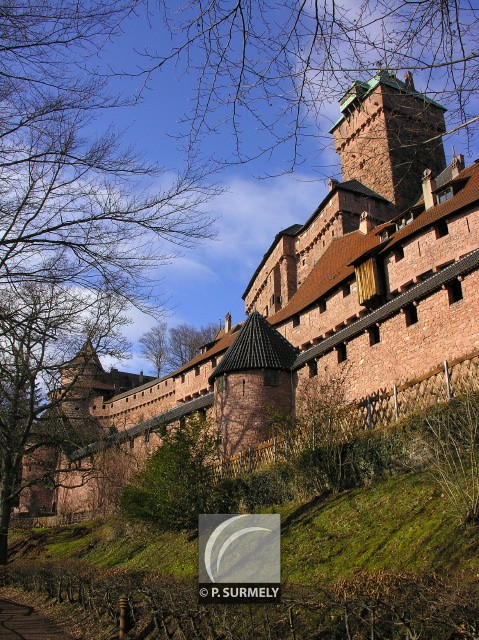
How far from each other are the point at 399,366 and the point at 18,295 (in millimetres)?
13600

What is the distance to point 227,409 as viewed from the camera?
21125 mm

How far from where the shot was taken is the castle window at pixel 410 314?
17609 millimetres

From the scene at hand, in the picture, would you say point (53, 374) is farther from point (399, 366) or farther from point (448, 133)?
point (399, 366)

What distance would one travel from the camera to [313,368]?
21391mm

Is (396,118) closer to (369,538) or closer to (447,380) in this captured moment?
(369,538)

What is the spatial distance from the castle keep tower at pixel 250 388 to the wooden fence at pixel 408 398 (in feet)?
16.8

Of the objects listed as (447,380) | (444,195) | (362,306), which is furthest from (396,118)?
(444,195)

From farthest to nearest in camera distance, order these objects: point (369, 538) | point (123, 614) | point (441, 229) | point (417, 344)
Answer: point (441, 229) < point (417, 344) < point (369, 538) < point (123, 614)

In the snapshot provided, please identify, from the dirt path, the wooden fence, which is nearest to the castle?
the wooden fence

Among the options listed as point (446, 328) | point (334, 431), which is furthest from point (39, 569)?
point (446, 328)

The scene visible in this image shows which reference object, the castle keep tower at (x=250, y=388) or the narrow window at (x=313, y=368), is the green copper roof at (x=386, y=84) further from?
the narrow window at (x=313, y=368)

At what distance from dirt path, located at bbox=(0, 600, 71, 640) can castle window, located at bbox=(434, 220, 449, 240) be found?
1711 cm

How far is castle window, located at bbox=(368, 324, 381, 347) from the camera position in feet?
61.8

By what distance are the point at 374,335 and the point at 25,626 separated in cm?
1310
